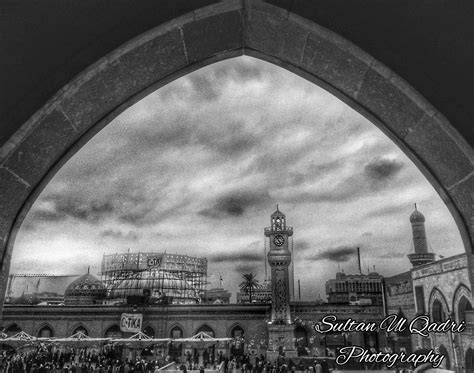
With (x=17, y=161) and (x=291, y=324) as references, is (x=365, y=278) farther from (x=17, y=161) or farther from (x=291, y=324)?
(x=17, y=161)

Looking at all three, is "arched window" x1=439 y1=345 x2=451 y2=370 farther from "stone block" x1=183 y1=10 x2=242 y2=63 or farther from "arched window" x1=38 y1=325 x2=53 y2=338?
"arched window" x1=38 y1=325 x2=53 y2=338

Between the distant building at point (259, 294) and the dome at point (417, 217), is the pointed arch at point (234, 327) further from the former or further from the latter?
the distant building at point (259, 294)

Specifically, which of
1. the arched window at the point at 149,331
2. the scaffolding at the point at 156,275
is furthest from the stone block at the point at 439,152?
the scaffolding at the point at 156,275

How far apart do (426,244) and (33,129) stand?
34710 millimetres

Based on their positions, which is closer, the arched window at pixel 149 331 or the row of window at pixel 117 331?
the row of window at pixel 117 331

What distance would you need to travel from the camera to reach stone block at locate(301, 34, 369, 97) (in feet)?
9.49

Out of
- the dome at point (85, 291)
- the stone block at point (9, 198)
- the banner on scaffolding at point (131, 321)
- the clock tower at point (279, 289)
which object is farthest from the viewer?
the dome at point (85, 291)

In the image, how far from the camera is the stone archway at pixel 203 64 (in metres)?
2.72

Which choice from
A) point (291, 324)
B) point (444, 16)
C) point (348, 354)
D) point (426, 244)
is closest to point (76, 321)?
point (291, 324)

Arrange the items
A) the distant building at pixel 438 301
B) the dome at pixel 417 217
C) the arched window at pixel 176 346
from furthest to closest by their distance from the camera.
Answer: the dome at pixel 417 217 → the arched window at pixel 176 346 → the distant building at pixel 438 301

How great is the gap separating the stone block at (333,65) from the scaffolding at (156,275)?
41.5 meters

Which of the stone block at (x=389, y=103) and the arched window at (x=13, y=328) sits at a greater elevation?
the stone block at (x=389, y=103)

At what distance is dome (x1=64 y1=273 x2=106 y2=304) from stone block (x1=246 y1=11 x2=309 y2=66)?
46269 mm

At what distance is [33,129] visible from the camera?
2697mm
